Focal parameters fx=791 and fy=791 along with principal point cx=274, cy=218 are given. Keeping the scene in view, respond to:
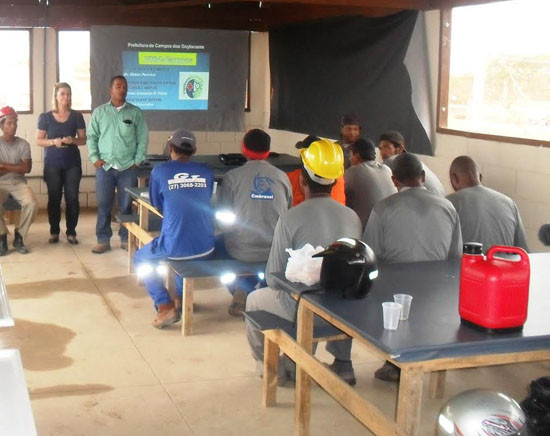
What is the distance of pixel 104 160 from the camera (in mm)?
7359

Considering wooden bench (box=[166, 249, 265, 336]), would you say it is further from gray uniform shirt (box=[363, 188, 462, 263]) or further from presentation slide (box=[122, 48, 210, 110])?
presentation slide (box=[122, 48, 210, 110])

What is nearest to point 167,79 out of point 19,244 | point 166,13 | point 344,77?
point 166,13

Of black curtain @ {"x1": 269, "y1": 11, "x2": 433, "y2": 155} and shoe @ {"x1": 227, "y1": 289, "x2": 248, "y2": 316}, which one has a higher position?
black curtain @ {"x1": 269, "y1": 11, "x2": 433, "y2": 155}

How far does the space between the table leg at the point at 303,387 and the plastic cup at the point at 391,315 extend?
2.24 ft

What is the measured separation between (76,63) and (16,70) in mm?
704

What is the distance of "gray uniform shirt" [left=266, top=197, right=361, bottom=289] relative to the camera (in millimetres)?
3795

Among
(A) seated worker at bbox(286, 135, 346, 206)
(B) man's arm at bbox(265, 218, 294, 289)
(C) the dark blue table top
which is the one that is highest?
(A) seated worker at bbox(286, 135, 346, 206)

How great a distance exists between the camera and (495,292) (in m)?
2.73

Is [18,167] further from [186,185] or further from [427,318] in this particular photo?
[427,318]

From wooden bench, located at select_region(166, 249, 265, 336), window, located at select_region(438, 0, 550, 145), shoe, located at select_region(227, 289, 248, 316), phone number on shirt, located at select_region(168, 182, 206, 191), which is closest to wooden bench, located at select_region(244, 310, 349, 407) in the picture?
wooden bench, located at select_region(166, 249, 265, 336)

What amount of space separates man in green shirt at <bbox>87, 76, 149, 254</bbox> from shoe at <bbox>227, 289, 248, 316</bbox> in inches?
79.7

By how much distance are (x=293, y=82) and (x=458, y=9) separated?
3.14 metres

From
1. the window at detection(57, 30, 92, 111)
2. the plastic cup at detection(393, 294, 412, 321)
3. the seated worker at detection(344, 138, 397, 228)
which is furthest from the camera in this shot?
the window at detection(57, 30, 92, 111)

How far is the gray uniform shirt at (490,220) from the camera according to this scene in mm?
4438
